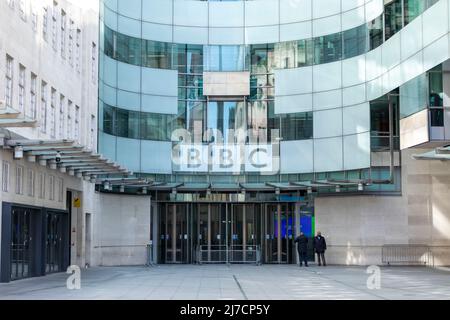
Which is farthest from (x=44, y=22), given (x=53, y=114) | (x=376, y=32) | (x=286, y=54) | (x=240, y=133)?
(x=376, y=32)

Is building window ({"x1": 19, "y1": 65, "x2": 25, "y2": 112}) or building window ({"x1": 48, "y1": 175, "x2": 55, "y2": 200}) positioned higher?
building window ({"x1": 19, "y1": 65, "x2": 25, "y2": 112})

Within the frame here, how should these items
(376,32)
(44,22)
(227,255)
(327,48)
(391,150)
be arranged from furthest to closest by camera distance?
(227,255)
(327,48)
(376,32)
(391,150)
(44,22)

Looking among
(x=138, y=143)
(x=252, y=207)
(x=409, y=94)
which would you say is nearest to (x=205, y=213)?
(x=252, y=207)

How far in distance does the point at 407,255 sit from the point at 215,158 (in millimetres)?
11820

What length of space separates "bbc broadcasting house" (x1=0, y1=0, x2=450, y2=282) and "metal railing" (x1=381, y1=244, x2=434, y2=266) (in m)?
0.07

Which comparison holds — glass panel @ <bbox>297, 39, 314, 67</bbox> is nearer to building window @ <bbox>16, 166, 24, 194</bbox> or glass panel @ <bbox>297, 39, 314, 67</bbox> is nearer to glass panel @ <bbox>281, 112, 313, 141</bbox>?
glass panel @ <bbox>281, 112, 313, 141</bbox>

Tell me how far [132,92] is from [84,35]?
6340mm

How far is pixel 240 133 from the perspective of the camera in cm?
4269

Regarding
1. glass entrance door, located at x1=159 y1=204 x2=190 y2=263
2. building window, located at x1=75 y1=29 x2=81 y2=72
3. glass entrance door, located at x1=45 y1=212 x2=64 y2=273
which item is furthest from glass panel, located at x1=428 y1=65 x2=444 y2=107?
glass entrance door, located at x1=159 y1=204 x2=190 y2=263

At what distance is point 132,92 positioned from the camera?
42.0 metres

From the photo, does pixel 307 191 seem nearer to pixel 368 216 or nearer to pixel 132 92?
pixel 368 216

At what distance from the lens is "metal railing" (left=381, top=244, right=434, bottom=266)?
3766cm

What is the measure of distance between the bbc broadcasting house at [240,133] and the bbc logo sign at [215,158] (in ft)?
0.21

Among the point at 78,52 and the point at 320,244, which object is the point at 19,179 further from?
the point at 320,244
